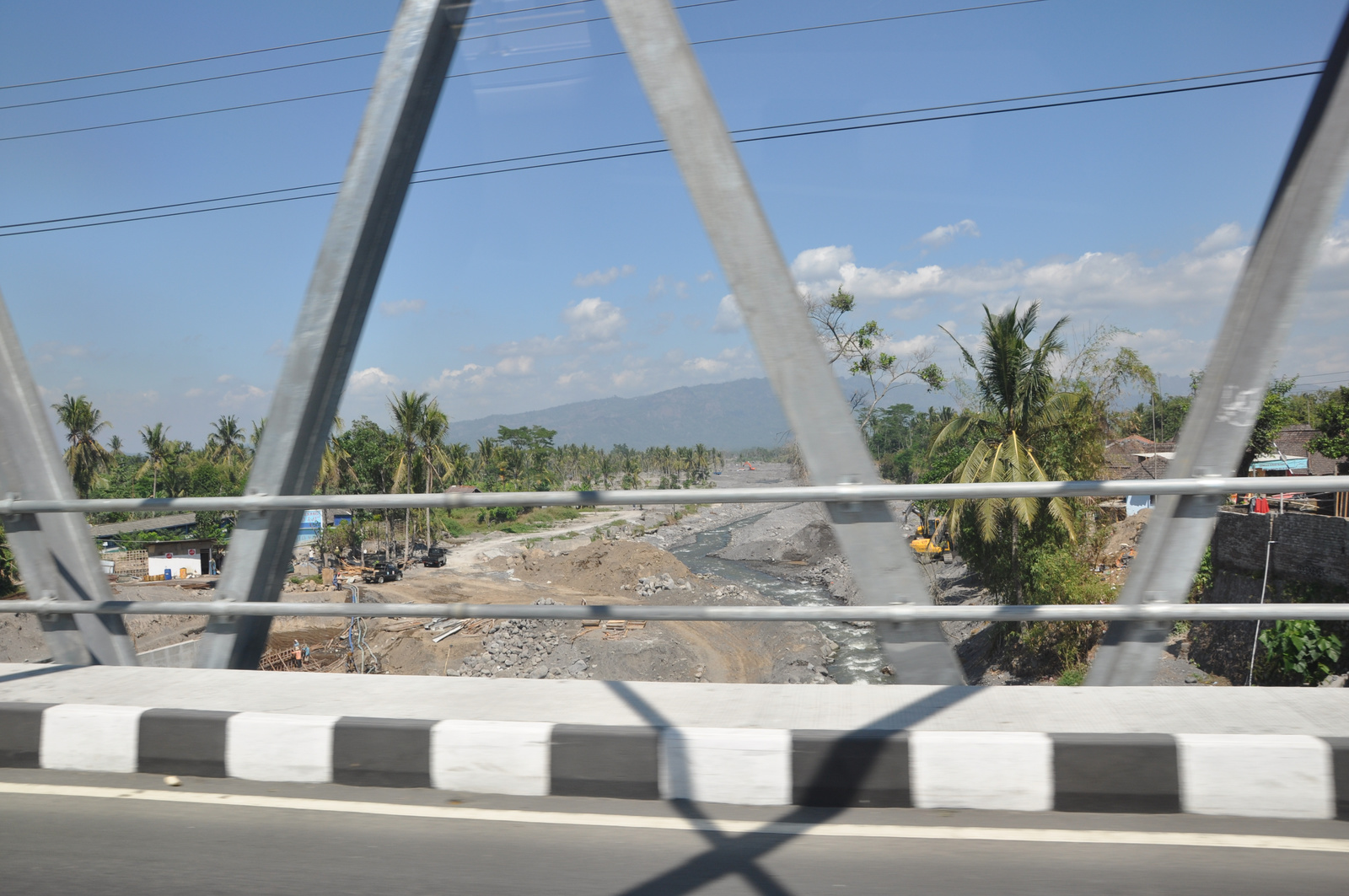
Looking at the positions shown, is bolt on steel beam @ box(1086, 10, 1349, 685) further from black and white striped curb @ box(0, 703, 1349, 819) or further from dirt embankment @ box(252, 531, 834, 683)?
dirt embankment @ box(252, 531, 834, 683)

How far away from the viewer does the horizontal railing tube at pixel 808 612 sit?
291 centimetres

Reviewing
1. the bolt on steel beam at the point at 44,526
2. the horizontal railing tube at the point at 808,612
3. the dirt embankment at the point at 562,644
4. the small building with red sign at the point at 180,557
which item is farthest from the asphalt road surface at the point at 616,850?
the small building with red sign at the point at 180,557

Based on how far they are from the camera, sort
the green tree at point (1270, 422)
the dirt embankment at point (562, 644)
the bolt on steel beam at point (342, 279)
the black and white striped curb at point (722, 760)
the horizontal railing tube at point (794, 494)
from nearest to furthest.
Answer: the black and white striped curb at point (722, 760) < the horizontal railing tube at point (794, 494) < the bolt on steel beam at point (342, 279) < the green tree at point (1270, 422) < the dirt embankment at point (562, 644)

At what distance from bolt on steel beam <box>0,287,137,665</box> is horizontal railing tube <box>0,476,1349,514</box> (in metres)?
0.61

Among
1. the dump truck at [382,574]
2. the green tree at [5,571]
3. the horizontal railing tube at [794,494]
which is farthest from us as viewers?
the dump truck at [382,574]

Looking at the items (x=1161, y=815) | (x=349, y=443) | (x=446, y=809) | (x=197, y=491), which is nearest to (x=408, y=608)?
(x=446, y=809)

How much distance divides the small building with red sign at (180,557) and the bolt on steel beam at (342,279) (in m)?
40.2

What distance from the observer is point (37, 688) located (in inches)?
154

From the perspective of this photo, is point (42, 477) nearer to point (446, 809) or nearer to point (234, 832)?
point (234, 832)

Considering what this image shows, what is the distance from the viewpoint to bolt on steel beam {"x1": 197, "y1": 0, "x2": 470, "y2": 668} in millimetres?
3703

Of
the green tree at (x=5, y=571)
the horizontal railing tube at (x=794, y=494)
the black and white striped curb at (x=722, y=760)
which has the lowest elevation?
the green tree at (x=5, y=571)

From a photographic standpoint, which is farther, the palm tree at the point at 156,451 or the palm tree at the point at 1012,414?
the palm tree at the point at 156,451

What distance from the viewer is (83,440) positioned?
149 feet

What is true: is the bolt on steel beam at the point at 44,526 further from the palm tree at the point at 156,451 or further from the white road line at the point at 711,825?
the palm tree at the point at 156,451
